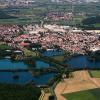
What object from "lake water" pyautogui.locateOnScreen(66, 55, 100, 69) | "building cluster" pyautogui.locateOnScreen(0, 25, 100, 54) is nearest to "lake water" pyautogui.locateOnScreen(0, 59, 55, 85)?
"lake water" pyautogui.locateOnScreen(66, 55, 100, 69)

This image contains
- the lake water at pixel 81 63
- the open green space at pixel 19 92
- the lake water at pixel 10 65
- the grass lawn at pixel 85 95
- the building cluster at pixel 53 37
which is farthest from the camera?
the building cluster at pixel 53 37

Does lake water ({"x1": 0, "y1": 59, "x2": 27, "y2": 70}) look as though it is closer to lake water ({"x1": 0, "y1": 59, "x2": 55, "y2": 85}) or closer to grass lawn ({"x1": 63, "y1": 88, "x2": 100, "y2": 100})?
lake water ({"x1": 0, "y1": 59, "x2": 55, "y2": 85})

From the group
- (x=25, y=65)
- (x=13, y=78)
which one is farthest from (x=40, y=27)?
(x=13, y=78)

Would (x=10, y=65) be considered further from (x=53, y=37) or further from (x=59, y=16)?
(x=59, y=16)

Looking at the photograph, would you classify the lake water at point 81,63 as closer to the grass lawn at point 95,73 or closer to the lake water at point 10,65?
the grass lawn at point 95,73

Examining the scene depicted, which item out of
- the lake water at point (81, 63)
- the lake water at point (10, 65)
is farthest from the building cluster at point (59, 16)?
the lake water at point (10, 65)
